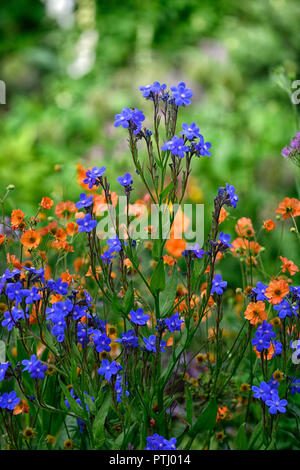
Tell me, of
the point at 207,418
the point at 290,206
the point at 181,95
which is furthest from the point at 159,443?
the point at 181,95

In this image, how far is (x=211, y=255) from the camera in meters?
1.29

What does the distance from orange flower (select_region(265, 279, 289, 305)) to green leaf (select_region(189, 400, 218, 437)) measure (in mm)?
282

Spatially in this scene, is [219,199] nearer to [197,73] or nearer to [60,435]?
[60,435]

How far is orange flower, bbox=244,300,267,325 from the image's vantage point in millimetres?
1297

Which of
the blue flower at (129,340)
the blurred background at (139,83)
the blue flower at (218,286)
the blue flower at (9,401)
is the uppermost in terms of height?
the blurred background at (139,83)

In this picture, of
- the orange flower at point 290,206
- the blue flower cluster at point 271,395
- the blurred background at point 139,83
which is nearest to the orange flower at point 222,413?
the blue flower cluster at point 271,395

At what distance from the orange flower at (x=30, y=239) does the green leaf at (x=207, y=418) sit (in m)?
0.57

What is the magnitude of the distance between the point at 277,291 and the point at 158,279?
29 cm

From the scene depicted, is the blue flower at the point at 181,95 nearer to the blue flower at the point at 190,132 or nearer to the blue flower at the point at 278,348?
the blue flower at the point at 190,132

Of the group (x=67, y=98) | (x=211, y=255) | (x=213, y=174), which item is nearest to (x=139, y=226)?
(x=211, y=255)

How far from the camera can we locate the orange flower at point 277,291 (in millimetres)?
1293

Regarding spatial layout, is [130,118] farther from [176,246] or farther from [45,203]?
[176,246]
